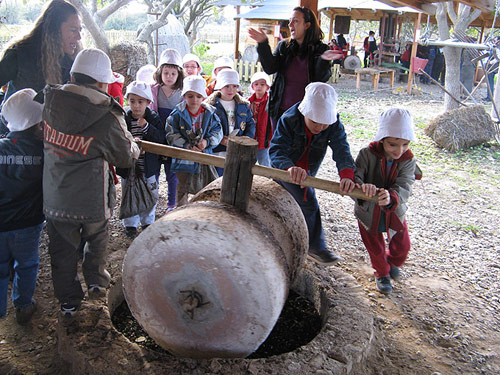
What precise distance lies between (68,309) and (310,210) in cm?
185

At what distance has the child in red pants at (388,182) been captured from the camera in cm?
308

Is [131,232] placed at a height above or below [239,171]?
below

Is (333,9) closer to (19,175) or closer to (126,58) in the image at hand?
(126,58)

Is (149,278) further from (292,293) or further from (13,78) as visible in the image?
(13,78)

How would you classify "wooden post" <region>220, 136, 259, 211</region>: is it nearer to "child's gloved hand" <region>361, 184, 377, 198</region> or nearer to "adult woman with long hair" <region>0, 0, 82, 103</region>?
"child's gloved hand" <region>361, 184, 377, 198</region>

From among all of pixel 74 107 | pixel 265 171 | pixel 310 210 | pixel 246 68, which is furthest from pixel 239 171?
pixel 246 68

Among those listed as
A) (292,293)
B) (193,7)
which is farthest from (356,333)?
(193,7)

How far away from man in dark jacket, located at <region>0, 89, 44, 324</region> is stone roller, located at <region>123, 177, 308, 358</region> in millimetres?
979

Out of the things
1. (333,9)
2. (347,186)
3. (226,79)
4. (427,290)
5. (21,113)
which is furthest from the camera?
(333,9)

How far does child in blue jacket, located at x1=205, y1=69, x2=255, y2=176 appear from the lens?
14.9ft

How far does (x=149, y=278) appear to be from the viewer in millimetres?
2254

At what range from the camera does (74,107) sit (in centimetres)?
251

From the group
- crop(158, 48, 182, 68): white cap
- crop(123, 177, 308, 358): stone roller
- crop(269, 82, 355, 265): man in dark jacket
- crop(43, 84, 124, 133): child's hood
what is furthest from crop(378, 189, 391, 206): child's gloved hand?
crop(158, 48, 182, 68): white cap

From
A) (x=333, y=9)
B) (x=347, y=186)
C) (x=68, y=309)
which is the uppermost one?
(x=333, y=9)
